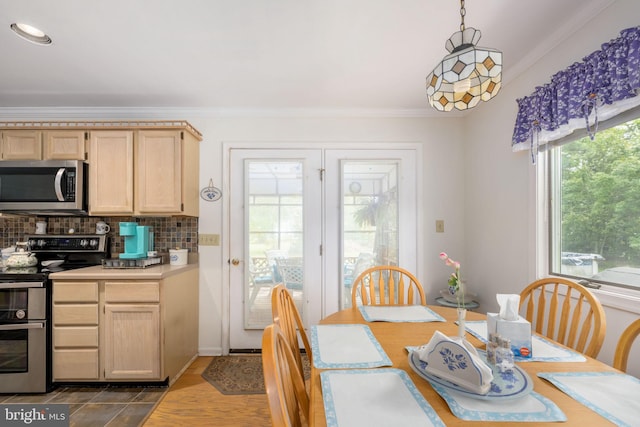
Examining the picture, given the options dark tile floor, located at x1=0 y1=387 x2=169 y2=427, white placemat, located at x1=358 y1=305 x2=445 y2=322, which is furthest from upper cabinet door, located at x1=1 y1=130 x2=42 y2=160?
white placemat, located at x1=358 y1=305 x2=445 y2=322

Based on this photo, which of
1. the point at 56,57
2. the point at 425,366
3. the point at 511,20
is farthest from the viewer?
the point at 56,57

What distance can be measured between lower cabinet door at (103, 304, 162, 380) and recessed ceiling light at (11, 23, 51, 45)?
70.9 inches

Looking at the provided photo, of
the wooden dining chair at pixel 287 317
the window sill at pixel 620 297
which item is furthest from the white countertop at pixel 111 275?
the window sill at pixel 620 297

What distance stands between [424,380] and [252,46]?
2.02 metres

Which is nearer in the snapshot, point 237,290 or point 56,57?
point 56,57

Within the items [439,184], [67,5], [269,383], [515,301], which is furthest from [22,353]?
[439,184]

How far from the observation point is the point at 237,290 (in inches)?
110

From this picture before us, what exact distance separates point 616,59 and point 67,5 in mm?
2723

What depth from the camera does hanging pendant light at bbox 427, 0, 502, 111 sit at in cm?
96

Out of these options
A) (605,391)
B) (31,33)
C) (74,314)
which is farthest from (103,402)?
(605,391)

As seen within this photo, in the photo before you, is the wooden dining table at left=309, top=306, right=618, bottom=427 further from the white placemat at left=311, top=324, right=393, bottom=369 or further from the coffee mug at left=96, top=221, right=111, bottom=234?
the coffee mug at left=96, top=221, right=111, bottom=234

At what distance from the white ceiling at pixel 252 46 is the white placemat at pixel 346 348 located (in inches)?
64.8

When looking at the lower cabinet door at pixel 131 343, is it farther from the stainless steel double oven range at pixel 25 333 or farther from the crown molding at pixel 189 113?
the crown molding at pixel 189 113

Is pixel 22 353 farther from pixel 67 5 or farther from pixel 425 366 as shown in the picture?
pixel 425 366
